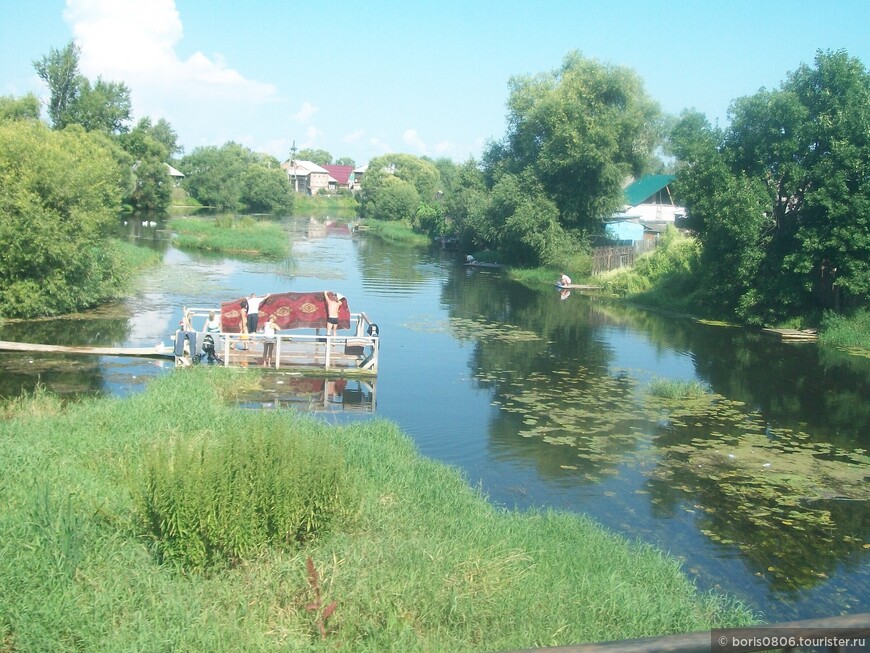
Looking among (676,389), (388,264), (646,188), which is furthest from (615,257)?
(676,389)

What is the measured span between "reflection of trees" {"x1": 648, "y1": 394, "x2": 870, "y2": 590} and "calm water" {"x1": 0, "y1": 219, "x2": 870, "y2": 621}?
40 mm

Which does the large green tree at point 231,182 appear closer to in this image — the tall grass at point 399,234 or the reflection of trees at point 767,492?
the tall grass at point 399,234

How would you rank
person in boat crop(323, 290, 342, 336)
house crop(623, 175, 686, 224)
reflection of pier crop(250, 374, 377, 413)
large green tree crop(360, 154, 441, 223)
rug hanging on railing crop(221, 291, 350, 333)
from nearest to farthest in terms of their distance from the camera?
reflection of pier crop(250, 374, 377, 413)
rug hanging on railing crop(221, 291, 350, 333)
person in boat crop(323, 290, 342, 336)
house crop(623, 175, 686, 224)
large green tree crop(360, 154, 441, 223)

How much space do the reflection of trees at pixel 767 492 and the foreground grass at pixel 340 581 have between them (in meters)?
1.95

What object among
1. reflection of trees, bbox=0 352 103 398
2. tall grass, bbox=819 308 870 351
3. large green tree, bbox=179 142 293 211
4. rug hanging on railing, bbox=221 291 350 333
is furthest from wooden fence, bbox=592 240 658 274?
large green tree, bbox=179 142 293 211

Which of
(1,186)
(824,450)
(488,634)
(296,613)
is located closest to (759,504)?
(824,450)

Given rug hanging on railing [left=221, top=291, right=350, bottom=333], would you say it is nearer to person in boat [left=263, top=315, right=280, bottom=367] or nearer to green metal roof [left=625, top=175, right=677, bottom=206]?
person in boat [left=263, top=315, right=280, bottom=367]

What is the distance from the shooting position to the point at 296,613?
629 cm

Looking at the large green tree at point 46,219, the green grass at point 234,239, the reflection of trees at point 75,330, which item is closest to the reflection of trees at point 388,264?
the green grass at point 234,239

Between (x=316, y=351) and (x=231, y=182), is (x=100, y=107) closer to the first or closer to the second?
(x=231, y=182)

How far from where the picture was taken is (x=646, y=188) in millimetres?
59219

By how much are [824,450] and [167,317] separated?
62.3ft

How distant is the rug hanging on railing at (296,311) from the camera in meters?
19.8

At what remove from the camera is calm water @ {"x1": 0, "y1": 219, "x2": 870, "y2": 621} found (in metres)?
10.6
